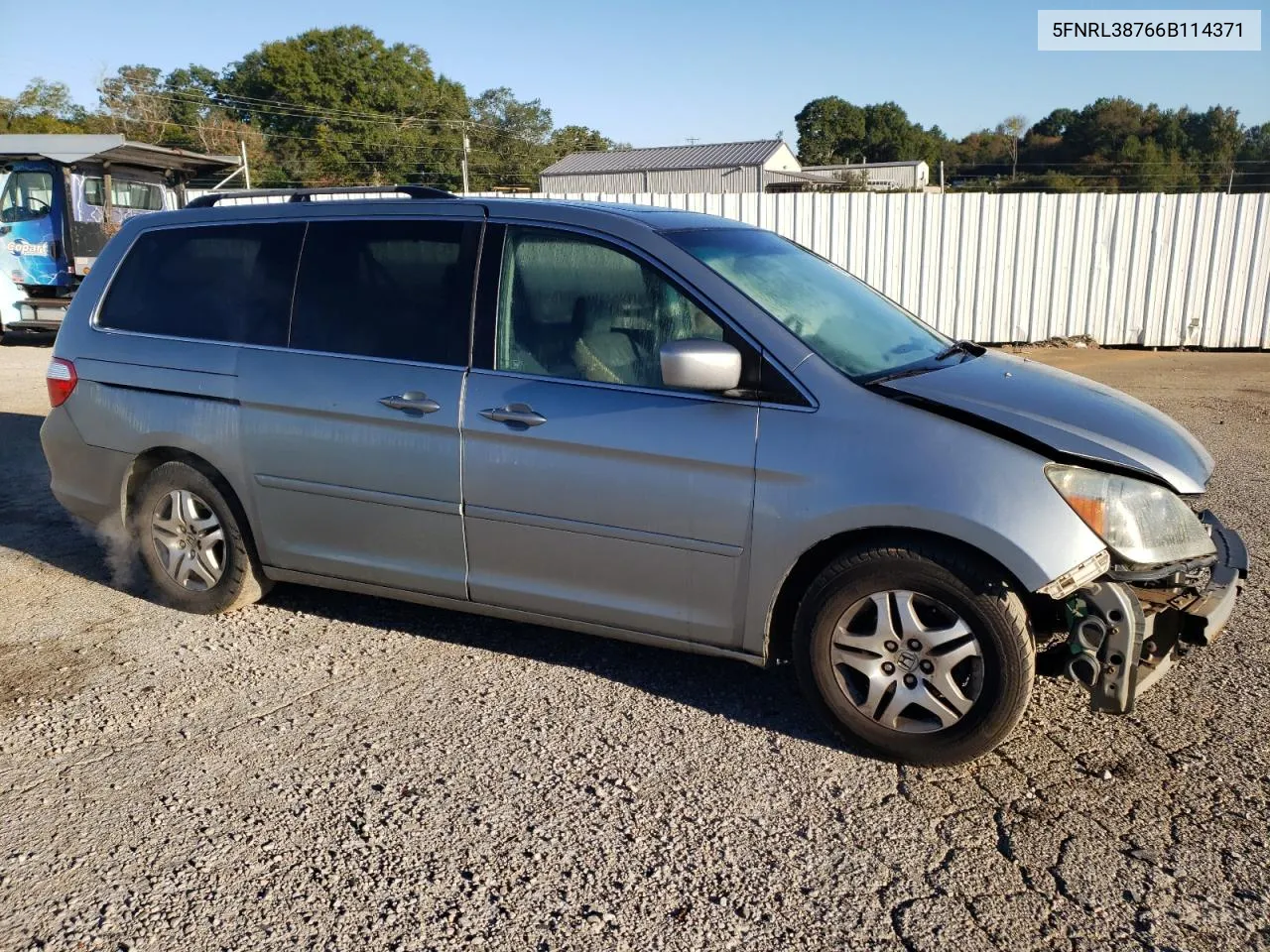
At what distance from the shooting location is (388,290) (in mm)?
4363

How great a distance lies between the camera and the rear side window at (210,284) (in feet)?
15.2

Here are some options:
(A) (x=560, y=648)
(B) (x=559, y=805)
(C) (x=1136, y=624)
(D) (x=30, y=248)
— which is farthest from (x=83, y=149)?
(C) (x=1136, y=624)

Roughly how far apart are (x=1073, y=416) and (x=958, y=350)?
972 millimetres

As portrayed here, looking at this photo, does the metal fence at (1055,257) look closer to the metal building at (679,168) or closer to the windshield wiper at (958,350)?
the windshield wiper at (958,350)

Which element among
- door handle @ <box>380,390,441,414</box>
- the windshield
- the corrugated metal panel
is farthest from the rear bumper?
the corrugated metal panel

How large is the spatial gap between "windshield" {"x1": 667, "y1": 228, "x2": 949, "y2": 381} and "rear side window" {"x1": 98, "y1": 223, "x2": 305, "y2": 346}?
1907 mm

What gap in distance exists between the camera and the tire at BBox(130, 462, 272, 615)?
15.6 feet

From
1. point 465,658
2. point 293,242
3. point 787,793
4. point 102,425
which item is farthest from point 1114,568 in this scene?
point 102,425

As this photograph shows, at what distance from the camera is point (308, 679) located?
423 cm

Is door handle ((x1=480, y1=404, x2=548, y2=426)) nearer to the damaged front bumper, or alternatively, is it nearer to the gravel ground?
the gravel ground

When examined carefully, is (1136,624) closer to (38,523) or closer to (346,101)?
(38,523)

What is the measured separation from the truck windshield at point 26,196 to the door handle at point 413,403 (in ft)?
48.9

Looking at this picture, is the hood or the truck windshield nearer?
the hood

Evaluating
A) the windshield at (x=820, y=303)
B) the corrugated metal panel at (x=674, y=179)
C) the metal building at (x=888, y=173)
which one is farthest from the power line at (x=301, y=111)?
the windshield at (x=820, y=303)
